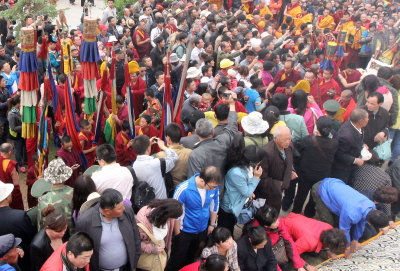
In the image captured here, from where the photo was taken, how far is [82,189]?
139 inches

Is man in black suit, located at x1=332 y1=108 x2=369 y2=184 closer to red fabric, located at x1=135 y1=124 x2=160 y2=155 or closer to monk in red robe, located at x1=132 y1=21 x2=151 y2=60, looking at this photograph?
red fabric, located at x1=135 y1=124 x2=160 y2=155

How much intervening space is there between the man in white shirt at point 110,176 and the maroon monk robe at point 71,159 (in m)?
1.02

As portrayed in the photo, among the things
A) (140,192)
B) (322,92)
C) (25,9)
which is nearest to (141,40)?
(25,9)

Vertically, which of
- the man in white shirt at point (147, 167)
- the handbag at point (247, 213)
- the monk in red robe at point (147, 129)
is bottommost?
the handbag at point (247, 213)

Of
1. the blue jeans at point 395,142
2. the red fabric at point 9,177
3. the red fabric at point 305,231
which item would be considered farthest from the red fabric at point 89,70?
the blue jeans at point 395,142

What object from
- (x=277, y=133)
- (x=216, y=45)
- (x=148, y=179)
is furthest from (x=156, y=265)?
(x=216, y=45)

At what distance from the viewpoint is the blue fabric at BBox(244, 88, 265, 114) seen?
5.96m

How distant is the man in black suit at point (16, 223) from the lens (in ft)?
11.2

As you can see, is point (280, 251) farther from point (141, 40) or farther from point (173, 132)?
point (141, 40)

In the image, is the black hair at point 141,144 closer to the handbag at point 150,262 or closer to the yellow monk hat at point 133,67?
the handbag at point 150,262

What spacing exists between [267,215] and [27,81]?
293cm

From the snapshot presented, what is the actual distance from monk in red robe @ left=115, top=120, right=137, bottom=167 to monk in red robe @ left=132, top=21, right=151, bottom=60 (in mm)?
4626

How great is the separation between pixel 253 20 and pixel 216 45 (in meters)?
3.49

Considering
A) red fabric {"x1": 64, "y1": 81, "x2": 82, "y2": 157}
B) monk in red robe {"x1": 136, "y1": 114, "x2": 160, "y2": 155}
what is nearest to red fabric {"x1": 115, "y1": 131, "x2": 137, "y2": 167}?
monk in red robe {"x1": 136, "y1": 114, "x2": 160, "y2": 155}
